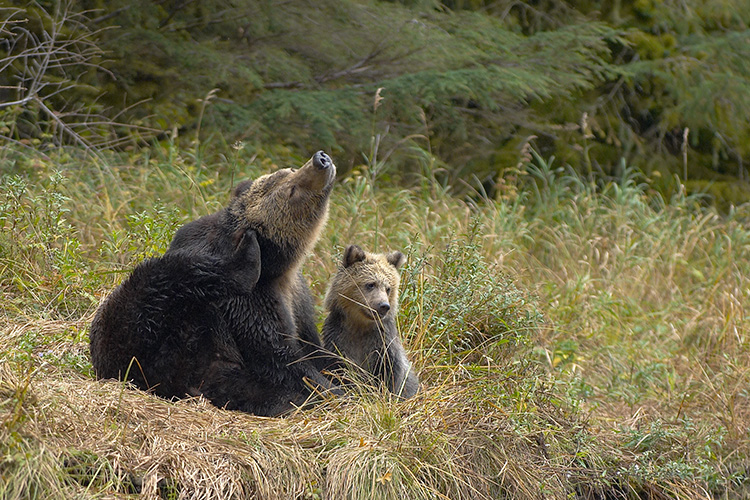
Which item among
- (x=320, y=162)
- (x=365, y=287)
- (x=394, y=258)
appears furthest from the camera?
(x=394, y=258)

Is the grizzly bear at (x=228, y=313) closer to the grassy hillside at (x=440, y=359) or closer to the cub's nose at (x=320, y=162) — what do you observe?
the cub's nose at (x=320, y=162)

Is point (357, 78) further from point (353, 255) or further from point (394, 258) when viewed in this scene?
point (353, 255)

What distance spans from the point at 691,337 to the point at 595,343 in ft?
2.92

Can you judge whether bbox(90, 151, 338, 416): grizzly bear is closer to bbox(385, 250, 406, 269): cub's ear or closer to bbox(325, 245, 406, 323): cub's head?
bbox(325, 245, 406, 323): cub's head

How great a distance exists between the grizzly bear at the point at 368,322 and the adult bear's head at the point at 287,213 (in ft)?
1.52

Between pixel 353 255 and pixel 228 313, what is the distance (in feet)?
3.15

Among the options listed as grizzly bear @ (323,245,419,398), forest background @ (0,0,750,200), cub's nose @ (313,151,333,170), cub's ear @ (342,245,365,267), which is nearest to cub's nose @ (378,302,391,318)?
grizzly bear @ (323,245,419,398)

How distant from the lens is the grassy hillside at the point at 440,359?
153 inches

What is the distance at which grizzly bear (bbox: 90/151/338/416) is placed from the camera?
4371 millimetres

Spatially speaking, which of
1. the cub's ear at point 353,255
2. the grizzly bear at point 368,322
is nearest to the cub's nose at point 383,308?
the grizzly bear at point 368,322

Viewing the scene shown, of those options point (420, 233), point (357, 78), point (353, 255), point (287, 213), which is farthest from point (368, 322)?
point (357, 78)

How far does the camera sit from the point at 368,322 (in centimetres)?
496

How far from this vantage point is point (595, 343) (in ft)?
24.0

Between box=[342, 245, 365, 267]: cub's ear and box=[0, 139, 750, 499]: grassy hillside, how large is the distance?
747 millimetres
